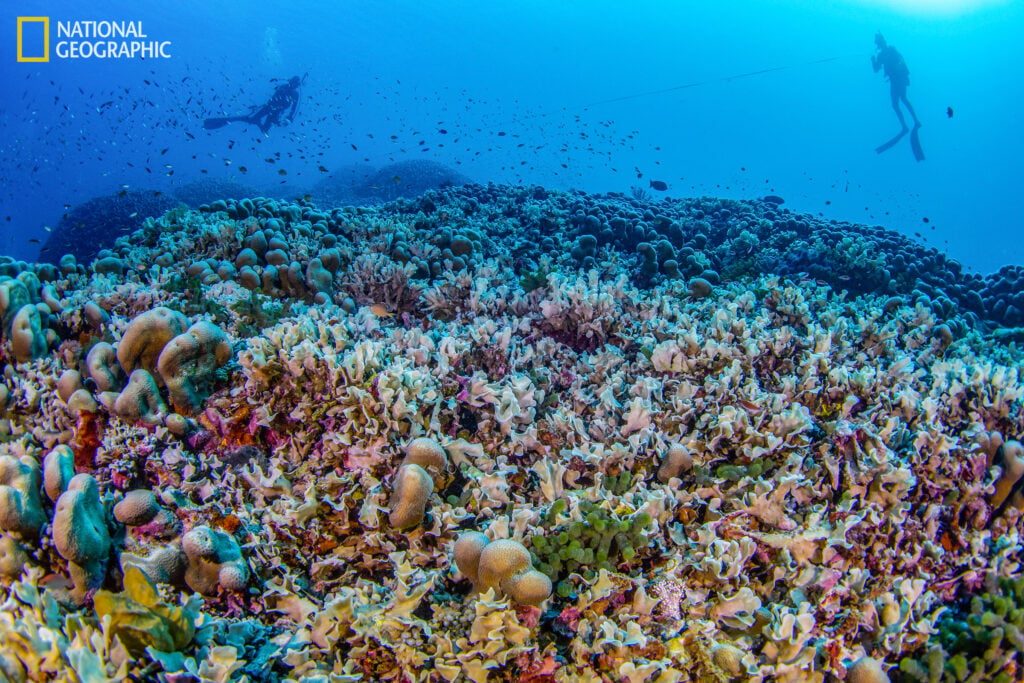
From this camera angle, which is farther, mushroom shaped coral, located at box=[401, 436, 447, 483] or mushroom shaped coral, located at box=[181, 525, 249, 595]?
mushroom shaped coral, located at box=[401, 436, 447, 483]

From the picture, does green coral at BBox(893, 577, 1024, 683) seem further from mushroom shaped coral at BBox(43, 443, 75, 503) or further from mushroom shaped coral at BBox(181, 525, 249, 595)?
mushroom shaped coral at BBox(43, 443, 75, 503)

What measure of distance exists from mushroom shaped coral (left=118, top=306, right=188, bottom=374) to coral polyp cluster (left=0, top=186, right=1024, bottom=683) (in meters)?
0.02

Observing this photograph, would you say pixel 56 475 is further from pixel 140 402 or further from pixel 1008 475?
pixel 1008 475

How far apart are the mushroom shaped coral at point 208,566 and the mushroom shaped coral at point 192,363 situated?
4.86 feet

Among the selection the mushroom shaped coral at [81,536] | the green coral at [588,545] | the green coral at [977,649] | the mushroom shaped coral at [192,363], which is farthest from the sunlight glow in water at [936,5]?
the mushroom shaped coral at [81,536]

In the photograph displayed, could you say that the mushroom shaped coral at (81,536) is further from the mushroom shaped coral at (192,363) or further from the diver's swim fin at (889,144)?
the diver's swim fin at (889,144)

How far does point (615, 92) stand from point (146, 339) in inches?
6616

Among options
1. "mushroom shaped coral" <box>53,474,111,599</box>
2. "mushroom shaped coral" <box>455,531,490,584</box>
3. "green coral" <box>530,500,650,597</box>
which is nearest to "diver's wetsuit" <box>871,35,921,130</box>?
"green coral" <box>530,500,650,597</box>

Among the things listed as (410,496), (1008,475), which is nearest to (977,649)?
(1008,475)

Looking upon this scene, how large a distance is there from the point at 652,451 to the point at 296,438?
2467mm

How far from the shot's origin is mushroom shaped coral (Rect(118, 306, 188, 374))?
366 cm

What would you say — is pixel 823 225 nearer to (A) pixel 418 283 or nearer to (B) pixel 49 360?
(A) pixel 418 283

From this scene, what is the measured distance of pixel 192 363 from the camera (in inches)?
143

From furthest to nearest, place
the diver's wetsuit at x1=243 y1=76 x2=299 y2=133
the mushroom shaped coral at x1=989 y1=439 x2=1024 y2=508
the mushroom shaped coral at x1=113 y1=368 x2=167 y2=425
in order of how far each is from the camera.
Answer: the diver's wetsuit at x1=243 y1=76 x2=299 y2=133, the mushroom shaped coral at x1=113 y1=368 x2=167 y2=425, the mushroom shaped coral at x1=989 y1=439 x2=1024 y2=508
